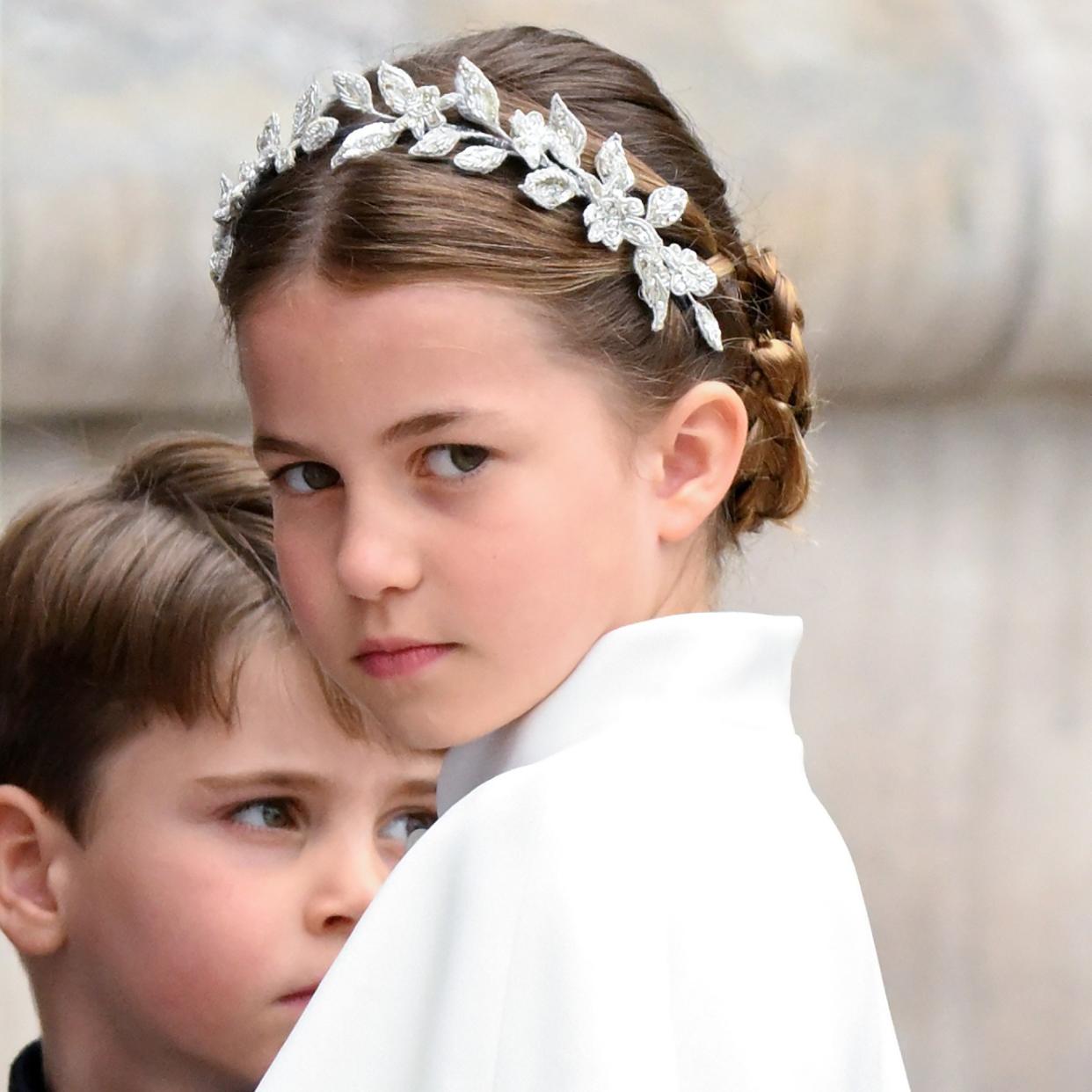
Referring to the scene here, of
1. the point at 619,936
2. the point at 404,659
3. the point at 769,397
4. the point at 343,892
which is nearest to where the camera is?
the point at 619,936

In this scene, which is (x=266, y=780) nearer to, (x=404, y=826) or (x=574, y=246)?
(x=404, y=826)

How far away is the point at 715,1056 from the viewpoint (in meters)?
0.74

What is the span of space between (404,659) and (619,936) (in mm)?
176

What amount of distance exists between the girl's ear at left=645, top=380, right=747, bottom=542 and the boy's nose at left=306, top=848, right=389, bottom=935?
13.0 inches

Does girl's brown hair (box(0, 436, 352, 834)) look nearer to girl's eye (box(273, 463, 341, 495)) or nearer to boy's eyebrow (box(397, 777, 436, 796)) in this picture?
boy's eyebrow (box(397, 777, 436, 796))

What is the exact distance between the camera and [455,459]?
0.81m

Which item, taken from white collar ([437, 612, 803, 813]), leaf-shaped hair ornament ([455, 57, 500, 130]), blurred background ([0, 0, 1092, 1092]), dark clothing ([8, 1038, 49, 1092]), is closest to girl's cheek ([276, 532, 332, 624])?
white collar ([437, 612, 803, 813])

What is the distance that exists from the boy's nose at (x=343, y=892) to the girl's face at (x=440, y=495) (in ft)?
0.86

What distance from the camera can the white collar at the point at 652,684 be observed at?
0.82 meters

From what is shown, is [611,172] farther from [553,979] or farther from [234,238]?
[553,979]

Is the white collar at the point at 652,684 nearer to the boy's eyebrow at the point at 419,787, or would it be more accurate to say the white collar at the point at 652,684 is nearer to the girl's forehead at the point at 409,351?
the girl's forehead at the point at 409,351

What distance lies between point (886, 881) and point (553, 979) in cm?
133

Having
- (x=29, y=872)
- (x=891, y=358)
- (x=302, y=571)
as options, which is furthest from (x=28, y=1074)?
(x=891, y=358)

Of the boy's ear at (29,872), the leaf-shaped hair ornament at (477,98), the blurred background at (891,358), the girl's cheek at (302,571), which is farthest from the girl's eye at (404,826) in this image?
the blurred background at (891,358)
